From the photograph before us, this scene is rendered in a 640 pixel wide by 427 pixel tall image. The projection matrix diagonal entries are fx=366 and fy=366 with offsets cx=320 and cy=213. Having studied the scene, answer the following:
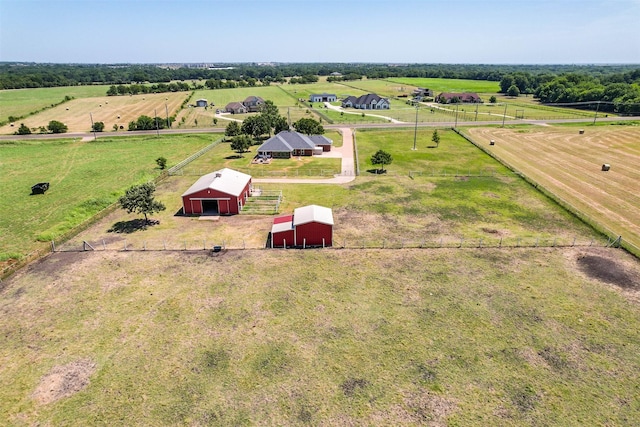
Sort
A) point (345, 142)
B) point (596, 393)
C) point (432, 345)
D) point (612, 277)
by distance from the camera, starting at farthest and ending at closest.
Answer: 1. point (345, 142)
2. point (612, 277)
3. point (432, 345)
4. point (596, 393)

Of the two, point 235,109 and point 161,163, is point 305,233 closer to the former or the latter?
point 161,163

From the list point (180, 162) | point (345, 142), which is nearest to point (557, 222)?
point (345, 142)

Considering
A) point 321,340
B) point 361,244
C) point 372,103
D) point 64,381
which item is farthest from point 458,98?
point 64,381

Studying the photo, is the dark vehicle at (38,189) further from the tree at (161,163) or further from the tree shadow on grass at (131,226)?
the tree shadow on grass at (131,226)

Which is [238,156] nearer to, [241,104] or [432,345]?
[432,345]

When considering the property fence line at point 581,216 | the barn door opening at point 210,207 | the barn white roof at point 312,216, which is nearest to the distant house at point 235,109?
the barn door opening at point 210,207

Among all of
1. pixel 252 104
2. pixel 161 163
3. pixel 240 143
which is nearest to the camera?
pixel 161 163

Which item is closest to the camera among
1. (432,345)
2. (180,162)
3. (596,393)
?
(596,393)
